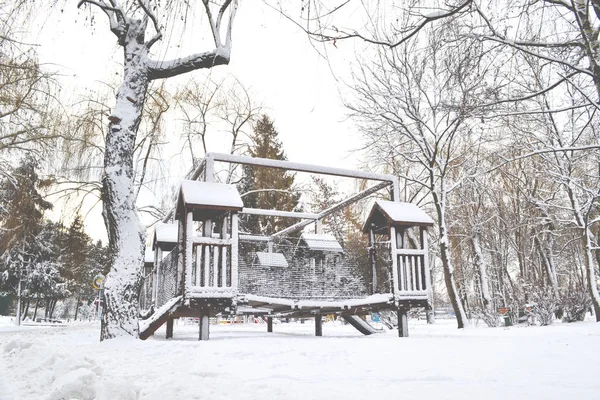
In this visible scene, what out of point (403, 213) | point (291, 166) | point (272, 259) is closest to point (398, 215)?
point (403, 213)

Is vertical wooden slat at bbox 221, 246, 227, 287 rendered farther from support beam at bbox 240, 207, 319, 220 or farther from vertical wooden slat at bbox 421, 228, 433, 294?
vertical wooden slat at bbox 421, 228, 433, 294

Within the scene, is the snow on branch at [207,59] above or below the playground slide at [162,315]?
above

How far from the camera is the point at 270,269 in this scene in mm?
9742

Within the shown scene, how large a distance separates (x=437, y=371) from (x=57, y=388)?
130 inches

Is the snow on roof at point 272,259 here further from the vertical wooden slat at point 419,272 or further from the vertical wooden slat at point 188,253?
the vertical wooden slat at point 419,272

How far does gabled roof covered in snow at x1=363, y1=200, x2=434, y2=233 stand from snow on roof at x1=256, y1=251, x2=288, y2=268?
259 centimetres

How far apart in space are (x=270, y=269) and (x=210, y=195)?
208 cm

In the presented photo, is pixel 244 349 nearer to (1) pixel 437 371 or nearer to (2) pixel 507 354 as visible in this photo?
(1) pixel 437 371

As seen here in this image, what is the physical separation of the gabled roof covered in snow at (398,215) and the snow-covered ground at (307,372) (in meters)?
3.96

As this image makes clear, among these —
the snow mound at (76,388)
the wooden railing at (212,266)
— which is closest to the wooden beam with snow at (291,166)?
the wooden railing at (212,266)

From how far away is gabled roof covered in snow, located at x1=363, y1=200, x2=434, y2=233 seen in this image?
1040cm

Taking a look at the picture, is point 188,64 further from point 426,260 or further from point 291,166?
point 426,260

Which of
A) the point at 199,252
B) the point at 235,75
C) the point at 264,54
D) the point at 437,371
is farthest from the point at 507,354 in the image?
the point at 235,75

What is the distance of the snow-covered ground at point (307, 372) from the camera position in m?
3.50
